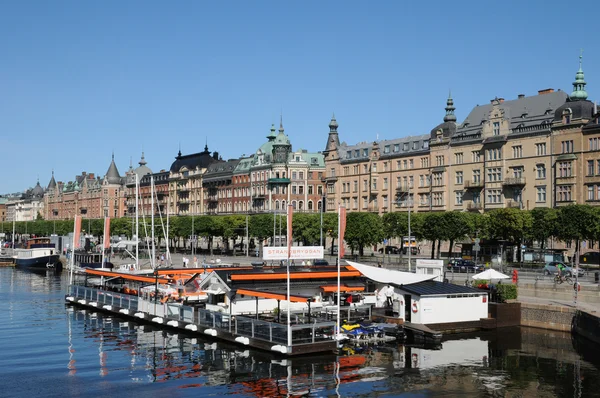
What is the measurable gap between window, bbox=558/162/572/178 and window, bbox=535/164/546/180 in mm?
2688

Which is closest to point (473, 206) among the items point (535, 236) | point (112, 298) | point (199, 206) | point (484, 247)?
point (484, 247)

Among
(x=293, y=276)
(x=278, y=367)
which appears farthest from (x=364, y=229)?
(x=278, y=367)

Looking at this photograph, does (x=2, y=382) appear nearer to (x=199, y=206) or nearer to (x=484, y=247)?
(x=484, y=247)

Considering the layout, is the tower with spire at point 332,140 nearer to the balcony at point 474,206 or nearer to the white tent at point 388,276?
the balcony at point 474,206

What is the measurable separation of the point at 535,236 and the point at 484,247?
392 inches

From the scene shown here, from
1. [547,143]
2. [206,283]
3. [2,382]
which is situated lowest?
[2,382]

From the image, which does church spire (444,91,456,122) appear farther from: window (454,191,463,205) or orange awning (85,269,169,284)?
orange awning (85,269,169,284)

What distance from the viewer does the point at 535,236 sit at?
91.3 m

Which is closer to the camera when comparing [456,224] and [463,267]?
[463,267]

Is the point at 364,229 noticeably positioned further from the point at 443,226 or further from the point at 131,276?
the point at 131,276

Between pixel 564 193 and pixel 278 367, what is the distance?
228ft

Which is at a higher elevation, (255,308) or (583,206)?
(583,206)

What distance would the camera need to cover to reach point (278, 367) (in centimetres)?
3934

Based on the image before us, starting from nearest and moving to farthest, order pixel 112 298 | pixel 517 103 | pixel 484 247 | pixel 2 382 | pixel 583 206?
pixel 2 382 < pixel 112 298 < pixel 583 206 < pixel 484 247 < pixel 517 103
